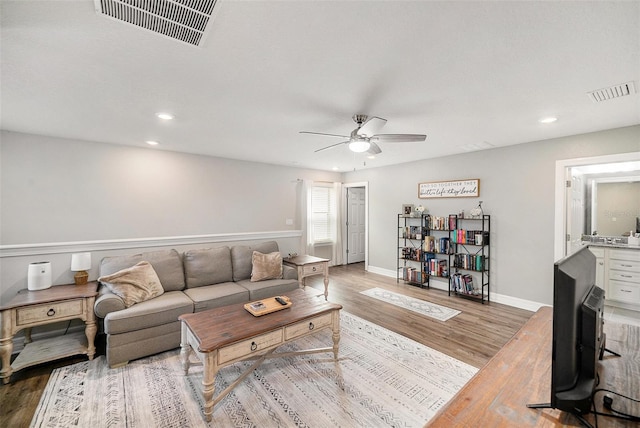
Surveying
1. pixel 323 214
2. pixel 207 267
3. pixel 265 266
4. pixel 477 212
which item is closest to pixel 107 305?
pixel 207 267

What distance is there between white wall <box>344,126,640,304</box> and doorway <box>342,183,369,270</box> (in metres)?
2.43

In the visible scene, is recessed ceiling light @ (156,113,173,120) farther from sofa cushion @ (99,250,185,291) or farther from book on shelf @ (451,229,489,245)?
book on shelf @ (451,229,489,245)

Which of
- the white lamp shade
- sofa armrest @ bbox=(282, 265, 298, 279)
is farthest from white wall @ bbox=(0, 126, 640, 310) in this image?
sofa armrest @ bbox=(282, 265, 298, 279)

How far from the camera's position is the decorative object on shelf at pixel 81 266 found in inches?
114

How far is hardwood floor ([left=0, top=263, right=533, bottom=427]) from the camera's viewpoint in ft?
6.70

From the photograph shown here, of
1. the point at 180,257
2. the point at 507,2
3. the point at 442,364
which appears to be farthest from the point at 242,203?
the point at 507,2

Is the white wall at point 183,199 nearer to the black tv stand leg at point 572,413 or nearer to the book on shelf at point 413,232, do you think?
the book on shelf at point 413,232

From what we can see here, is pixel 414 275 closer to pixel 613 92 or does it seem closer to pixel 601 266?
pixel 601 266

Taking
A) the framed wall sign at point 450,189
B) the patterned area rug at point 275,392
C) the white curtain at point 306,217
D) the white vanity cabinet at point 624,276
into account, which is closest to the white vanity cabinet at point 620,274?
the white vanity cabinet at point 624,276

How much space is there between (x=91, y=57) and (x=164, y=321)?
2.33 m

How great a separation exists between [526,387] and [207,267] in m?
3.42

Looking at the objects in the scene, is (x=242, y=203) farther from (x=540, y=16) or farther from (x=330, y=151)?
(x=540, y=16)

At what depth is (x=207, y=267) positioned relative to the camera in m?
3.51

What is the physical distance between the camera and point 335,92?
2207 millimetres
